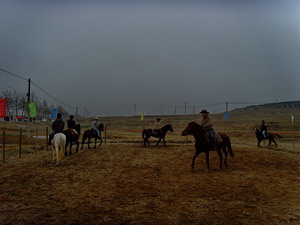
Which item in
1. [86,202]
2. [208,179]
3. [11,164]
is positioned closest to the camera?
[86,202]

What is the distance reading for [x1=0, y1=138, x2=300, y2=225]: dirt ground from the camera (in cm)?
554

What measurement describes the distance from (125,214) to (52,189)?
136 inches

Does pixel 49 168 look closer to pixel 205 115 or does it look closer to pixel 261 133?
pixel 205 115

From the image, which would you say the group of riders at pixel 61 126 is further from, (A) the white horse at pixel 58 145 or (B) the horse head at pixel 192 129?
(B) the horse head at pixel 192 129

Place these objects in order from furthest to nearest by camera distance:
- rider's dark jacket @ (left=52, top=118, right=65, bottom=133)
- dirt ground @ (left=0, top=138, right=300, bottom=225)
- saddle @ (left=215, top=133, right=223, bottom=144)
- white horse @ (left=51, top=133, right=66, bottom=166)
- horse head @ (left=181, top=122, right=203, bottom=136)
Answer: rider's dark jacket @ (left=52, top=118, right=65, bottom=133), white horse @ (left=51, top=133, right=66, bottom=166), saddle @ (left=215, top=133, right=223, bottom=144), horse head @ (left=181, top=122, right=203, bottom=136), dirt ground @ (left=0, top=138, right=300, bottom=225)

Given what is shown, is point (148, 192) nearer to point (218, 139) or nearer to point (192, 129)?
point (192, 129)

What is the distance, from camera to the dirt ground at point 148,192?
18.2ft

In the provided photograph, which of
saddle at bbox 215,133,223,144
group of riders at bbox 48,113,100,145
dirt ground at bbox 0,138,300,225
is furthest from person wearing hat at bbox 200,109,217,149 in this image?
group of riders at bbox 48,113,100,145

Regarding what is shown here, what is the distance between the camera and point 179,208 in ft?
20.0

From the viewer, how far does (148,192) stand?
746 cm

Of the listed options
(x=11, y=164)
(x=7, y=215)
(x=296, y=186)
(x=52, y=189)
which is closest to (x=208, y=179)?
(x=296, y=186)

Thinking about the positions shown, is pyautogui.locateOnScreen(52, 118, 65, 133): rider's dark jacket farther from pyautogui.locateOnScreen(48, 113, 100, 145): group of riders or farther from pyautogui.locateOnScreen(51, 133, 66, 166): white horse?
pyautogui.locateOnScreen(51, 133, 66, 166): white horse

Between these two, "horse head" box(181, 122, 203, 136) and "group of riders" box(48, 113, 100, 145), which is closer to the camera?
"horse head" box(181, 122, 203, 136)

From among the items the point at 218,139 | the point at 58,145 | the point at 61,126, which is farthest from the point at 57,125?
the point at 218,139
